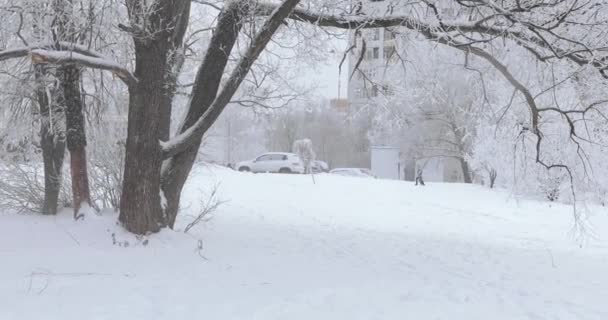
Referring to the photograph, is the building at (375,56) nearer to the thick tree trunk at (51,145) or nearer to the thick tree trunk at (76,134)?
the thick tree trunk at (76,134)

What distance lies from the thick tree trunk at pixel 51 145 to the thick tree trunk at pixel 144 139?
1.68 m

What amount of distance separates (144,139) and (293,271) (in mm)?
2358

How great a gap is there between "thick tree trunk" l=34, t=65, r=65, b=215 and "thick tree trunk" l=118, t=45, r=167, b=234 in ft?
5.50

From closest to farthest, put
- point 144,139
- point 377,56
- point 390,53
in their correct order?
point 144,139
point 390,53
point 377,56

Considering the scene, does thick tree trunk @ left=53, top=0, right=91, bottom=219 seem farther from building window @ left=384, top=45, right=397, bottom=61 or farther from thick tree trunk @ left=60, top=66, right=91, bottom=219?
building window @ left=384, top=45, right=397, bottom=61

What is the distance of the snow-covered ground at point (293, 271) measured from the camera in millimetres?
4492

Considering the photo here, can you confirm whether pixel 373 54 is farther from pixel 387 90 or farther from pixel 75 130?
pixel 75 130

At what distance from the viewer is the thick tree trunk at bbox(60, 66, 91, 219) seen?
23.4 feet

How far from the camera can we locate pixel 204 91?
7.01m

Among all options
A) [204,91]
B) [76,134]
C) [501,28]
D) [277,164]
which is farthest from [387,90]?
[277,164]

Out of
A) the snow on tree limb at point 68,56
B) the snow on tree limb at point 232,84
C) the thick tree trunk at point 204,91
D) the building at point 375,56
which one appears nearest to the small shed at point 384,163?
the building at point 375,56

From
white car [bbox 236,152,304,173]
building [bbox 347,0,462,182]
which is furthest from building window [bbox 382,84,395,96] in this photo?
white car [bbox 236,152,304,173]

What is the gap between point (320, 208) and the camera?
14.0 m

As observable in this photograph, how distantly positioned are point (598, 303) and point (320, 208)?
29.8 ft
